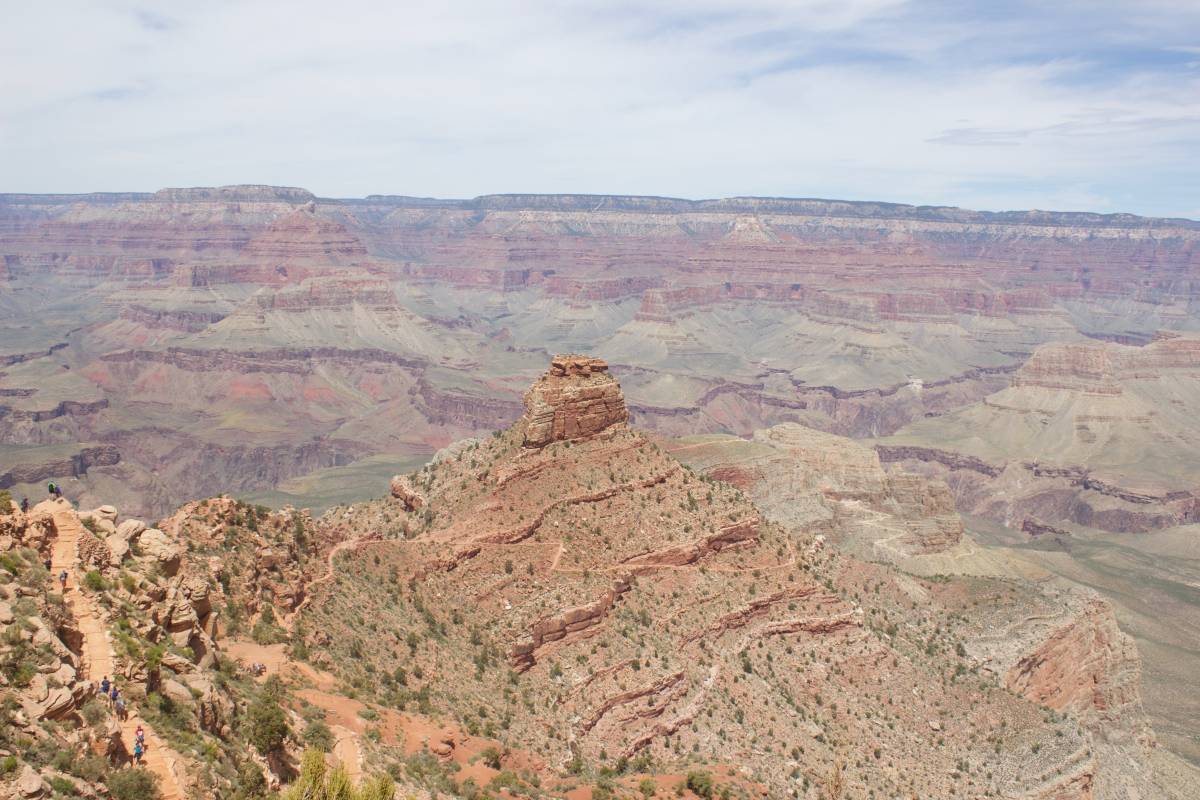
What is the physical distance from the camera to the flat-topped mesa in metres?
55.2

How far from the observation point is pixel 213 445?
194 metres

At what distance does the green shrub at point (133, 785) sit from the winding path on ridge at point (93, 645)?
1.40 feet

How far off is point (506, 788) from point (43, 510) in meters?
17.5

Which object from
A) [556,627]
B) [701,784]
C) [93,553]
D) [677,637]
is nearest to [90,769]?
[93,553]

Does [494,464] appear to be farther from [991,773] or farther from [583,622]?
[991,773]

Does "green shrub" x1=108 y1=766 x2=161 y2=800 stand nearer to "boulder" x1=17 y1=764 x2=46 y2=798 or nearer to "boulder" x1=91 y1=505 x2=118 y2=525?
"boulder" x1=17 y1=764 x2=46 y2=798

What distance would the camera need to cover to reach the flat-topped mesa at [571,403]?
55.2 metres

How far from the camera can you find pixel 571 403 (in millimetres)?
55875

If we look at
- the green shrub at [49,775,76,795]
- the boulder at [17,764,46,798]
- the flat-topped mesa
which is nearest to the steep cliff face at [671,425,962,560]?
the flat-topped mesa

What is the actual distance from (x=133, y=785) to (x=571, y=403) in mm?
37875

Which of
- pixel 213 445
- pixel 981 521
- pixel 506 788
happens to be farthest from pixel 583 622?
pixel 213 445

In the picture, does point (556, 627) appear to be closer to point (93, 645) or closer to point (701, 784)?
point (701, 784)

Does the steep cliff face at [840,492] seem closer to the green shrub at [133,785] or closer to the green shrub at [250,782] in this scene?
the green shrub at [250,782]

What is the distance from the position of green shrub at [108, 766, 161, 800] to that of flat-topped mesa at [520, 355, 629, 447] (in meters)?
35.6
